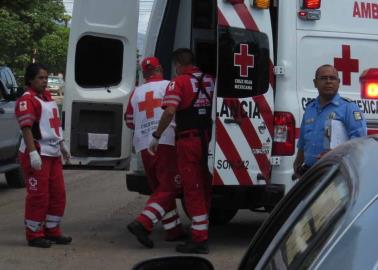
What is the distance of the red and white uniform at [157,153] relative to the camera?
23.2 feet

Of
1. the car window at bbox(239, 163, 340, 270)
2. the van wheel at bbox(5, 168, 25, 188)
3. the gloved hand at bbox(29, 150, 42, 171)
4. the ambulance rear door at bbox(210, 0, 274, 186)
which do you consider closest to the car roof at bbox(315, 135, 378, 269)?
the car window at bbox(239, 163, 340, 270)

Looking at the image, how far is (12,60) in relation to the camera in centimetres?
3931

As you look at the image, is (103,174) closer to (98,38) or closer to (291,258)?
(98,38)

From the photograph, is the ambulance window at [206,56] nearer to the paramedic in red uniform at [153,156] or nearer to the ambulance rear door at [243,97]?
the paramedic in red uniform at [153,156]

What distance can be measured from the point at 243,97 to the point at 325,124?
94cm

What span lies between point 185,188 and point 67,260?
4.10ft

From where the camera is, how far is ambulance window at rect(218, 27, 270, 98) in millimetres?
6613

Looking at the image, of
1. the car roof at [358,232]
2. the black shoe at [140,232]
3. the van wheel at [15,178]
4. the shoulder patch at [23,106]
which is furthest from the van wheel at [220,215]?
the car roof at [358,232]

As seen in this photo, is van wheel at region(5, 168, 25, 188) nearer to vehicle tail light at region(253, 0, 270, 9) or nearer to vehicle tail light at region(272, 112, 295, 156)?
vehicle tail light at region(272, 112, 295, 156)

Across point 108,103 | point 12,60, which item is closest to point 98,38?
point 108,103

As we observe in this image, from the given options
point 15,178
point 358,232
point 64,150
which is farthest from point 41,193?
point 358,232

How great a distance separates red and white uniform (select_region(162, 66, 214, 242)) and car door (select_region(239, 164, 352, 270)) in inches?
159

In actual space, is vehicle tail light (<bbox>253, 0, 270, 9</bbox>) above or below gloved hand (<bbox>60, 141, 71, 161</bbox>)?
above

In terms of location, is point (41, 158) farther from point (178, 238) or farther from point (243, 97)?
point (243, 97)
